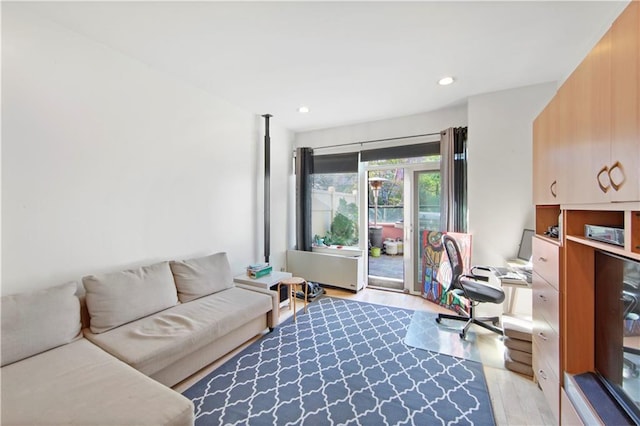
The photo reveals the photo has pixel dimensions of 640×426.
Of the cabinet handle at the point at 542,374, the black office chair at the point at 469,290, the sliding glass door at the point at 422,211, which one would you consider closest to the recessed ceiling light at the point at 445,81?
the sliding glass door at the point at 422,211

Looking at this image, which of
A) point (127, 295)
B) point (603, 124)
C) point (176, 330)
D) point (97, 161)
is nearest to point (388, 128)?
point (603, 124)

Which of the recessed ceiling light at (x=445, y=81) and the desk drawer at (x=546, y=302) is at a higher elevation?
the recessed ceiling light at (x=445, y=81)

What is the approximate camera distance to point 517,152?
287 centimetres

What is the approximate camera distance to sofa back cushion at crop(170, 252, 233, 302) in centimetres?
247

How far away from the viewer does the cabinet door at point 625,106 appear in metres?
0.85

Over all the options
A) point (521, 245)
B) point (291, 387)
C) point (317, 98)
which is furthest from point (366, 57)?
point (291, 387)

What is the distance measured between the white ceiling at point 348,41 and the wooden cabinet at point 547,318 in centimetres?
161

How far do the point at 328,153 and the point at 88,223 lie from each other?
3324 millimetres

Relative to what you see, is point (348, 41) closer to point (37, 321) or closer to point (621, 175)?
point (621, 175)

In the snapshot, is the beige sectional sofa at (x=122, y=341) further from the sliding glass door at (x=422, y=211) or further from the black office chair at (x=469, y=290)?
the sliding glass door at (x=422, y=211)

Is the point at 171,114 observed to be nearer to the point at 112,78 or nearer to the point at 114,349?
the point at 112,78

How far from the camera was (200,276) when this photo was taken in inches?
102

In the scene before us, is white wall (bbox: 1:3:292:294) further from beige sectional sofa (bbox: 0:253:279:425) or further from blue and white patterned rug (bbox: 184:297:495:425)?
blue and white patterned rug (bbox: 184:297:495:425)

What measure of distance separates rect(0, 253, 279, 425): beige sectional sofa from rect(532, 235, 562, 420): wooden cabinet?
2097 millimetres
